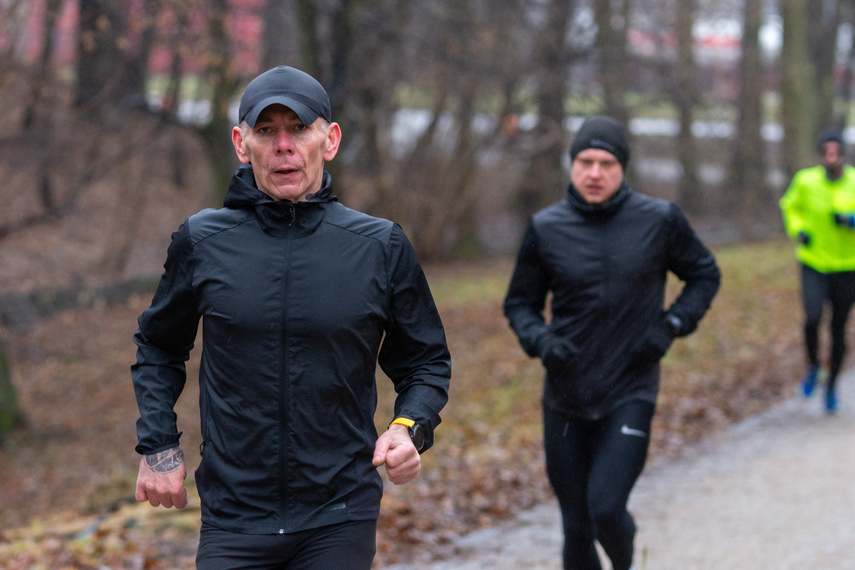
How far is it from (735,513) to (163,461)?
5159mm

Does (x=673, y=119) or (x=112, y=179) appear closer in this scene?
(x=112, y=179)

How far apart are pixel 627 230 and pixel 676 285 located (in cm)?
1486

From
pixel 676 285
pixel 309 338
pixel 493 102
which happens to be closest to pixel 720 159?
pixel 493 102

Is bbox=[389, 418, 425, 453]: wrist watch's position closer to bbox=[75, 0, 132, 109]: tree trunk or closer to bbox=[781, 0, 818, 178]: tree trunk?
bbox=[75, 0, 132, 109]: tree trunk

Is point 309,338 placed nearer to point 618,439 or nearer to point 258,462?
point 258,462

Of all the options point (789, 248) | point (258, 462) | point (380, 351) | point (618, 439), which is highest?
point (380, 351)

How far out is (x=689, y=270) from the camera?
198 inches

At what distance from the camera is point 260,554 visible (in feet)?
9.41

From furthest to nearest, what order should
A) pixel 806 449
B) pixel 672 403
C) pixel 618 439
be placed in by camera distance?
pixel 672 403, pixel 806 449, pixel 618 439

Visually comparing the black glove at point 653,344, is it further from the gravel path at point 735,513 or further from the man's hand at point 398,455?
the man's hand at point 398,455

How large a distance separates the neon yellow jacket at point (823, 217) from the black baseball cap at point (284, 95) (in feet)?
23.9

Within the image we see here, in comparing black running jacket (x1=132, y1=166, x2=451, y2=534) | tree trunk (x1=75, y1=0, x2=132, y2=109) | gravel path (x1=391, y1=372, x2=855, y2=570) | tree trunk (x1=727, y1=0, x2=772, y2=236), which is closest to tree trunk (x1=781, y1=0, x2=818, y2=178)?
tree trunk (x1=727, y1=0, x2=772, y2=236)

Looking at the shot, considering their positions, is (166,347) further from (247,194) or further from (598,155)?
(598,155)

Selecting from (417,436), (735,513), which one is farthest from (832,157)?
(417,436)
